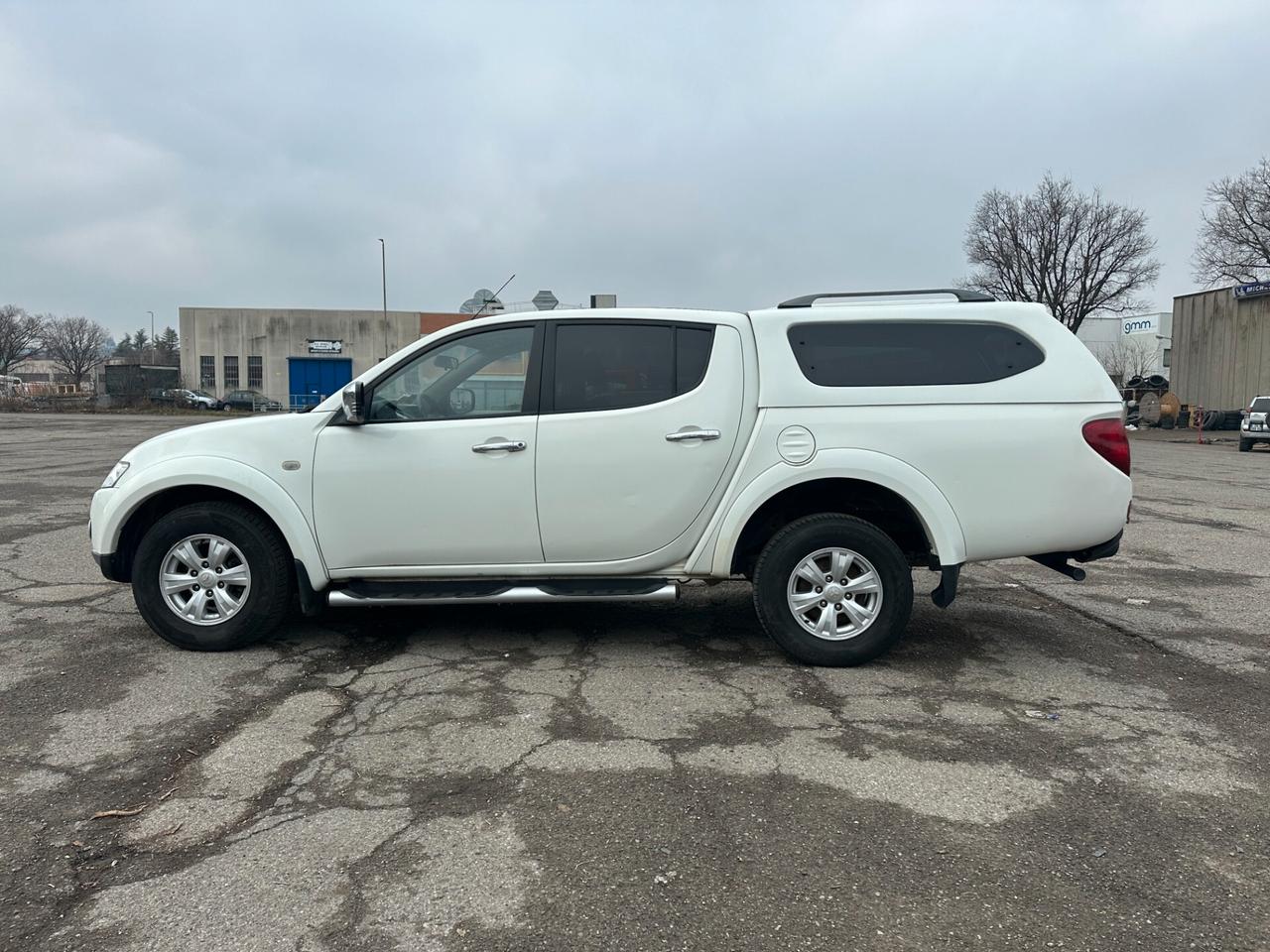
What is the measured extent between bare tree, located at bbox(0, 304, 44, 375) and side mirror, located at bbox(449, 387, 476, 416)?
285ft

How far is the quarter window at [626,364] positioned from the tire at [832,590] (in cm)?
102

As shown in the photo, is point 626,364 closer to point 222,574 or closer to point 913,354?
point 913,354

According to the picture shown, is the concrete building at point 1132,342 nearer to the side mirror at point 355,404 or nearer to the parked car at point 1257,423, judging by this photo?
the parked car at point 1257,423

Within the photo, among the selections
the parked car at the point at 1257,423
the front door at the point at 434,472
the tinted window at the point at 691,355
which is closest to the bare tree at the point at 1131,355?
the parked car at the point at 1257,423

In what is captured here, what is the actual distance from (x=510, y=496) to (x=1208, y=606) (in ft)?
16.4

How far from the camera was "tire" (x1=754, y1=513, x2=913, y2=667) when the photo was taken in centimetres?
470

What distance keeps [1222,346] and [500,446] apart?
4215 cm

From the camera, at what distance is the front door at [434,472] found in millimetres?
4828

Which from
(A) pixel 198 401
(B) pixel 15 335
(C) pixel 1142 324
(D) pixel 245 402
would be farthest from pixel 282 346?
(C) pixel 1142 324

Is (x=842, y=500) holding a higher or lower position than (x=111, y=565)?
higher

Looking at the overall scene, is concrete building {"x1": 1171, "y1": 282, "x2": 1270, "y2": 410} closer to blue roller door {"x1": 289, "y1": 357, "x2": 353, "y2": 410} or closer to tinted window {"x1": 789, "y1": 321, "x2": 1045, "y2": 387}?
tinted window {"x1": 789, "y1": 321, "x2": 1045, "y2": 387}

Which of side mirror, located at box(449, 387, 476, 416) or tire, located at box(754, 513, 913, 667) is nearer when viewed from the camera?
tire, located at box(754, 513, 913, 667)

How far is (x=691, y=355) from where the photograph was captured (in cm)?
495

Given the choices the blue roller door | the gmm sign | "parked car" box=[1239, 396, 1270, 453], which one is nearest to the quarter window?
"parked car" box=[1239, 396, 1270, 453]
